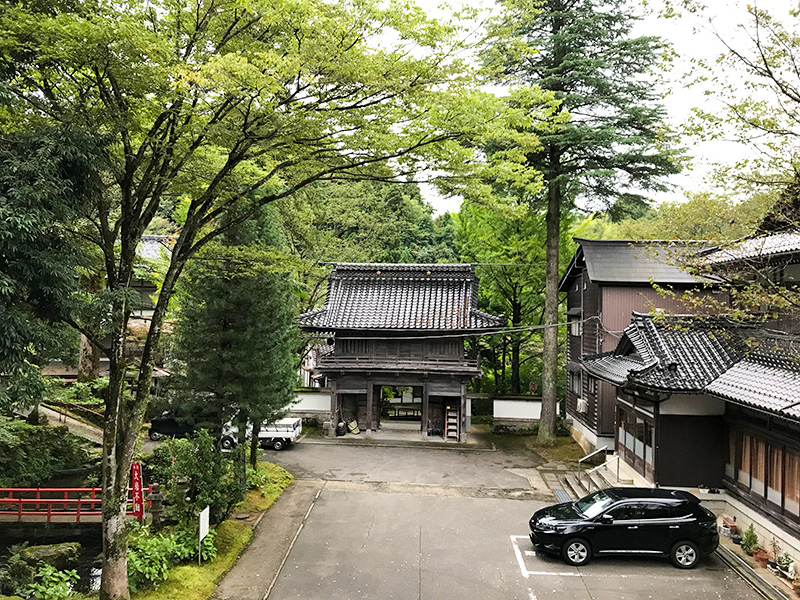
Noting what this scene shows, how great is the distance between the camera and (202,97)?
8352 millimetres

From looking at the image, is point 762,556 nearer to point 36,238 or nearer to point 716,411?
point 716,411

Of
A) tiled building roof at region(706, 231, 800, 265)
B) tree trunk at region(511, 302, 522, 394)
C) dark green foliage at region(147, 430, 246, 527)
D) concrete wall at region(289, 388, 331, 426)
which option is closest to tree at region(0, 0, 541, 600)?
dark green foliage at region(147, 430, 246, 527)

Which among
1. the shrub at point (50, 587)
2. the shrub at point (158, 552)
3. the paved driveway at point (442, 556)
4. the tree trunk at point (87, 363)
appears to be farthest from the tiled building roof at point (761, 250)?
the tree trunk at point (87, 363)

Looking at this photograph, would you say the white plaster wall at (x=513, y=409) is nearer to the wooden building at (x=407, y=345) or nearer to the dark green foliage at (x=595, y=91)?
the wooden building at (x=407, y=345)

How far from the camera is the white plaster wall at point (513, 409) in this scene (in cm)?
2539

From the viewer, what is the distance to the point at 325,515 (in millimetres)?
14055

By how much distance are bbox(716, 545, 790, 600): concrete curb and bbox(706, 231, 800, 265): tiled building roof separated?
6.14m

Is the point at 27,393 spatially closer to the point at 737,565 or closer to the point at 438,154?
the point at 438,154

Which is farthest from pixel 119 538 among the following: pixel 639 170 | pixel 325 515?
pixel 639 170

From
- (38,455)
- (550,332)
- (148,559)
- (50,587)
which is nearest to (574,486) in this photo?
(550,332)

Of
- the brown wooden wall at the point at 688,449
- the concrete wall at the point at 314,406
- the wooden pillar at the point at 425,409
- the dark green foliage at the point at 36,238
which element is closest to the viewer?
the dark green foliage at the point at 36,238

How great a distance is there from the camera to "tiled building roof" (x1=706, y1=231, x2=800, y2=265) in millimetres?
10332

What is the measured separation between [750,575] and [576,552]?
3.29 meters

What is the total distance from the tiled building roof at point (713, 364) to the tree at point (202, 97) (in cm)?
617
